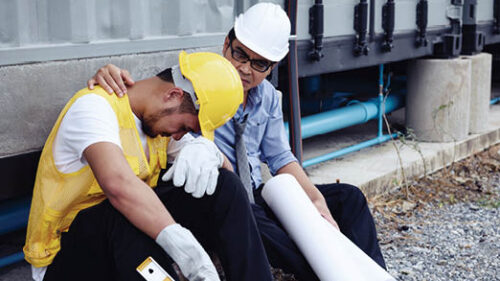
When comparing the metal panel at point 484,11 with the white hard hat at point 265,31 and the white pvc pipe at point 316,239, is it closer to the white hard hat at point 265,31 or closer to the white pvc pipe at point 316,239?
the white hard hat at point 265,31

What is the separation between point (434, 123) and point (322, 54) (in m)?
1.92

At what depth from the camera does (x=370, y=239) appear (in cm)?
297

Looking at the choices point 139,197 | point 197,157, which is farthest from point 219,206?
point 139,197

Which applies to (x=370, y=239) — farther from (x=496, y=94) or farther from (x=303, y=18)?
(x=496, y=94)

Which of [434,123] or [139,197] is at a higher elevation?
[139,197]

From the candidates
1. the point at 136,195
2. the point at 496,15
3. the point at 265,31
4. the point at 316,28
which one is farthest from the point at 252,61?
the point at 496,15

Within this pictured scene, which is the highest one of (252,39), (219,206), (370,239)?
(252,39)

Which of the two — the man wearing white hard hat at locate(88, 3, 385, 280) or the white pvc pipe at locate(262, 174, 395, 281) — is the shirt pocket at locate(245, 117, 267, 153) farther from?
the white pvc pipe at locate(262, 174, 395, 281)

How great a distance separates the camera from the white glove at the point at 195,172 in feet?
7.55

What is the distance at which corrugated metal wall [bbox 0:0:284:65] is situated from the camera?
2613 mm

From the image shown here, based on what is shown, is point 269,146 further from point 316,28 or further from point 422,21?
point 422,21

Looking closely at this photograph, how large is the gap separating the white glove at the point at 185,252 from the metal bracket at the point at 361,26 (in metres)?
3.13

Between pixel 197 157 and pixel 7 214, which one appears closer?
pixel 197 157

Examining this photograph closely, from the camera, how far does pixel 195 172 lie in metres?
2.30
